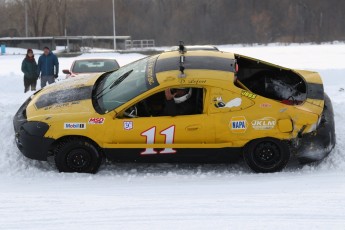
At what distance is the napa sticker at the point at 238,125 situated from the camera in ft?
21.7

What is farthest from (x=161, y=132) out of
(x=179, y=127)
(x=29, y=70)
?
(x=29, y=70)

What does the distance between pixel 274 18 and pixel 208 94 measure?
84.1 m

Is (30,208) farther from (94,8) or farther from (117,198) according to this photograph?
(94,8)

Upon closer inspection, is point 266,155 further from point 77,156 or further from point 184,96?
point 77,156

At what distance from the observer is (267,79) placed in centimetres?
820

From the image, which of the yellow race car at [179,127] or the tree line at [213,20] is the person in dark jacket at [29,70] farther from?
the tree line at [213,20]

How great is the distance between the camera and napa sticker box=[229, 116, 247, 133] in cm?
661

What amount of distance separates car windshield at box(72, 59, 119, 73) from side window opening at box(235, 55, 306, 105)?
6.33m

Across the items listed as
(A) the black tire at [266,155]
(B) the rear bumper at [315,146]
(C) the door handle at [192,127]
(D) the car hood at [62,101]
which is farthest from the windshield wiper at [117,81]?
(B) the rear bumper at [315,146]

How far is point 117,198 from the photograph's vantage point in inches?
225

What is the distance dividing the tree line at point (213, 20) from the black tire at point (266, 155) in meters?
73.6

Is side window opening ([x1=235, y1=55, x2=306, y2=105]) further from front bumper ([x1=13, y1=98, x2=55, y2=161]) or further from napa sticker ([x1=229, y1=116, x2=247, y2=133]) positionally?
front bumper ([x1=13, y1=98, x2=55, y2=161])

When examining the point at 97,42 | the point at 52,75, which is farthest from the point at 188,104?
the point at 97,42

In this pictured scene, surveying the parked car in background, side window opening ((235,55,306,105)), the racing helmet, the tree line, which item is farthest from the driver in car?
the tree line
